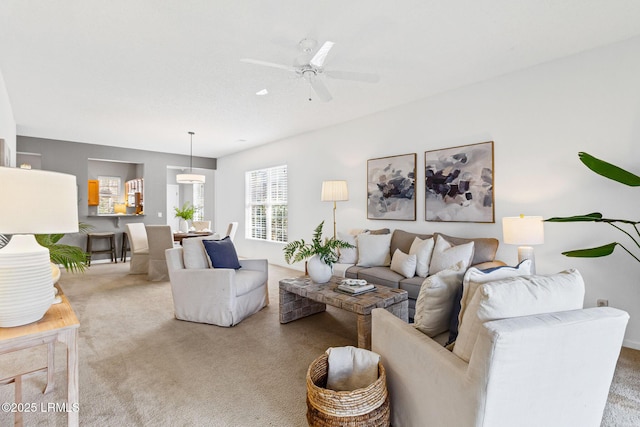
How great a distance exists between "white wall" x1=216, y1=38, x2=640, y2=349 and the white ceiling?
0.20 meters

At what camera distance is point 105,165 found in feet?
28.7

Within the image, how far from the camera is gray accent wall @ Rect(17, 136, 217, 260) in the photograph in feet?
20.6

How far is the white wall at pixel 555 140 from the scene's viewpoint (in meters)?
2.77

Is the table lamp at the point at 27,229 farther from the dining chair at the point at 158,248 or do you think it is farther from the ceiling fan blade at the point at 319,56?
the dining chair at the point at 158,248

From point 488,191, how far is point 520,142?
1.93 feet

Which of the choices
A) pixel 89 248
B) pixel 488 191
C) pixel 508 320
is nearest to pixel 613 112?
pixel 488 191

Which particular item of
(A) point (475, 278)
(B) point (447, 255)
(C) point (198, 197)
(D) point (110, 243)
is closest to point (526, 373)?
(A) point (475, 278)

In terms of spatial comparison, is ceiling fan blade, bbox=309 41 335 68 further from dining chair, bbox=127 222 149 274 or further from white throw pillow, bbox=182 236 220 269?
dining chair, bbox=127 222 149 274

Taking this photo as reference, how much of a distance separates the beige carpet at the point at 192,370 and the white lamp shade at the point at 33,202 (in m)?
1.15

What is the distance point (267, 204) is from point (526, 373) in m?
6.21

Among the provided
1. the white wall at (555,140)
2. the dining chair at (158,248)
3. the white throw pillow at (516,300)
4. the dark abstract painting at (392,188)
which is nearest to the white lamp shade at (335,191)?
the dark abstract painting at (392,188)

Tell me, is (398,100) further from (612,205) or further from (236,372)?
(236,372)

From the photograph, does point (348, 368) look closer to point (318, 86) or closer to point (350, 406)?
point (350, 406)

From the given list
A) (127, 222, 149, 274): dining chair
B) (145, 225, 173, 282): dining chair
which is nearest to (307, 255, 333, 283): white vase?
(145, 225, 173, 282): dining chair
